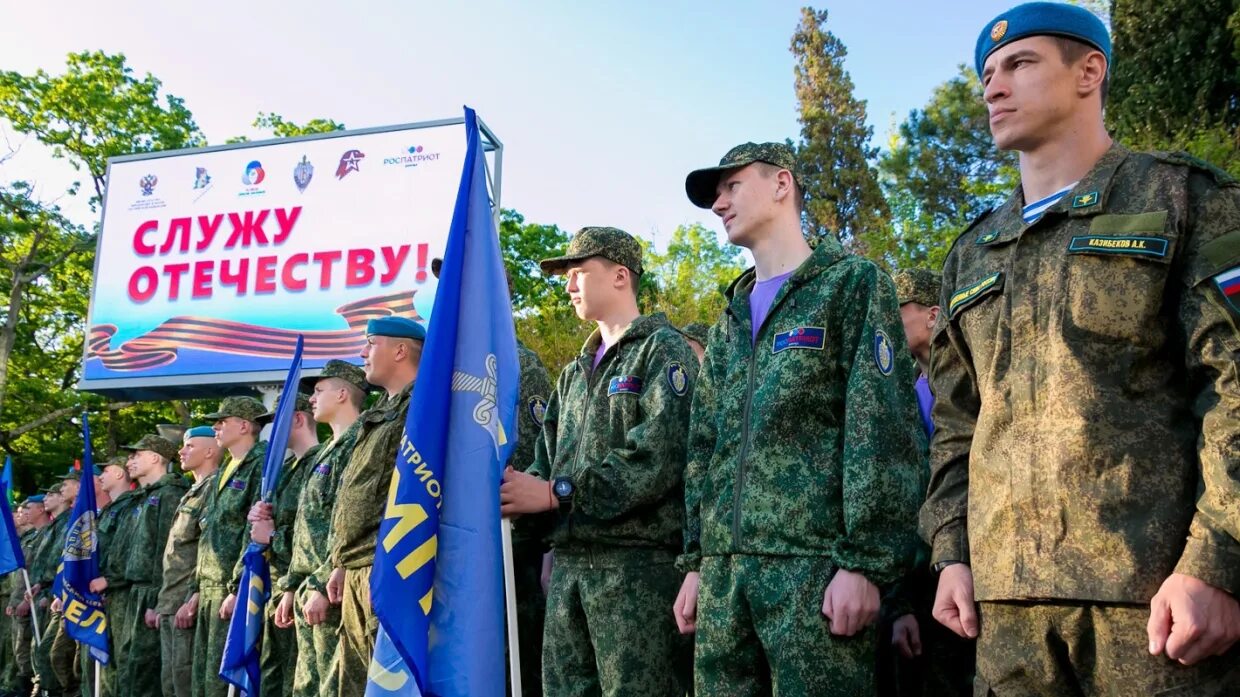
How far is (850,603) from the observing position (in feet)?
9.39

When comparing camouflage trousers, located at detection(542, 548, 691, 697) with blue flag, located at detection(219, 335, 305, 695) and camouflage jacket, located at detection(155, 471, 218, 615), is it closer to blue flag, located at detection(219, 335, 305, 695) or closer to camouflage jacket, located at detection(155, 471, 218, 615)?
blue flag, located at detection(219, 335, 305, 695)

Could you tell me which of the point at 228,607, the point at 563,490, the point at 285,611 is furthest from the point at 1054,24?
the point at 228,607

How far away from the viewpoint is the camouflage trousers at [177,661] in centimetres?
792

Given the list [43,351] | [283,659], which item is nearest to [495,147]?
[283,659]

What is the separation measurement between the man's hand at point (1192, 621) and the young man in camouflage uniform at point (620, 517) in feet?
7.23

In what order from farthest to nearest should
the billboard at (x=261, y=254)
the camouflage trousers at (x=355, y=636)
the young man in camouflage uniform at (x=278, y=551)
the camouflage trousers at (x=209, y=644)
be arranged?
the billboard at (x=261, y=254) < the camouflage trousers at (x=209, y=644) < the young man in camouflage uniform at (x=278, y=551) < the camouflage trousers at (x=355, y=636)

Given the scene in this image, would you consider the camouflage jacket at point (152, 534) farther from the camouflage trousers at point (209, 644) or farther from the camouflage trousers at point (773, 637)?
the camouflage trousers at point (773, 637)

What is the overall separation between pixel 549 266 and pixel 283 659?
3.42 metres

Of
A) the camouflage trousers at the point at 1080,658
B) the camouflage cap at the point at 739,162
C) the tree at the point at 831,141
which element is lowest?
the camouflage trousers at the point at 1080,658

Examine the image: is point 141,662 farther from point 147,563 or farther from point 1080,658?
point 1080,658

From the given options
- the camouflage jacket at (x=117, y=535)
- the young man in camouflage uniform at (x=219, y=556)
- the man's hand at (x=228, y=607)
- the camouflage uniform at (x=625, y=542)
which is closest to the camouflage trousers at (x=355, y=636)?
the camouflage uniform at (x=625, y=542)

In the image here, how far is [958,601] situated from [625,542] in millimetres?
1792

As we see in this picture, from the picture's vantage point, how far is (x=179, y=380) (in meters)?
15.2

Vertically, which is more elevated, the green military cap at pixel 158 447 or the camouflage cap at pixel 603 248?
the green military cap at pixel 158 447
